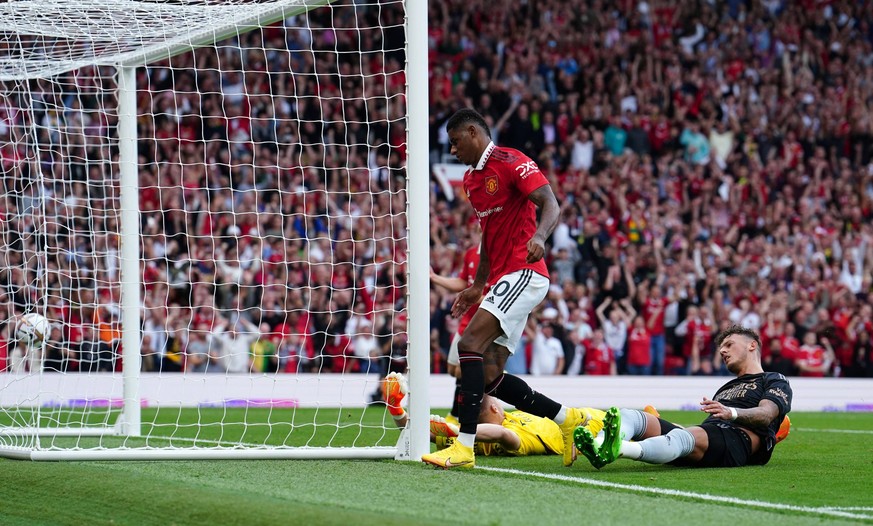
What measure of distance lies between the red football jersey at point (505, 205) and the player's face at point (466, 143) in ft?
0.20

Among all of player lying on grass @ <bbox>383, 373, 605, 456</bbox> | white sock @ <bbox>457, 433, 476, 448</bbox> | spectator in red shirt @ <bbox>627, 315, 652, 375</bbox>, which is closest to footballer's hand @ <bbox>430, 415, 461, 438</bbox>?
player lying on grass @ <bbox>383, 373, 605, 456</bbox>

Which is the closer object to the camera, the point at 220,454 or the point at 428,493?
the point at 428,493

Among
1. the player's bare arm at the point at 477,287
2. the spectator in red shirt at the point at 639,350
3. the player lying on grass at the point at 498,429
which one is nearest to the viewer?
the player's bare arm at the point at 477,287

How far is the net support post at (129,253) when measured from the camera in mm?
9633

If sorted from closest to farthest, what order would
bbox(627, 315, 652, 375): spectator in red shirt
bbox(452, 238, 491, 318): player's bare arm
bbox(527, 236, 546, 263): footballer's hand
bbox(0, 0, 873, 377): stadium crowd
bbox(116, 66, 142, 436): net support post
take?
bbox(527, 236, 546, 263): footballer's hand, bbox(452, 238, 491, 318): player's bare arm, bbox(116, 66, 142, 436): net support post, bbox(0, 0, 873, 377): stadium crowd, bbox(627, 315, 652, 375): spectator in red shirt

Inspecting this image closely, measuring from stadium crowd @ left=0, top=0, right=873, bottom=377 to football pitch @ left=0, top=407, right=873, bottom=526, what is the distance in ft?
28.1

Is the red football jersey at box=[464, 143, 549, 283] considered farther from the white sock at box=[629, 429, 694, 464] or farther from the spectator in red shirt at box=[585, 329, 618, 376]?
the spectator in red shirt at box=[585, 329, 618, 376]

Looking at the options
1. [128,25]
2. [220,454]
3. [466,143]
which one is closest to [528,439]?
[220,454]

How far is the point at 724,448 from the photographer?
23.4ft

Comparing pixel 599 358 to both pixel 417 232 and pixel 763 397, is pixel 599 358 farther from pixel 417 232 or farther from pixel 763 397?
pixel 417 232

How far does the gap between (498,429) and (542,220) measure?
5.98ft

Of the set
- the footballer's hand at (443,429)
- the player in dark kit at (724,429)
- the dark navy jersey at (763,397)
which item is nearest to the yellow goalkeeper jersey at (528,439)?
the footballer's hand at (443,429)

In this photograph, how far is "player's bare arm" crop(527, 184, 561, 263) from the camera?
6582mm

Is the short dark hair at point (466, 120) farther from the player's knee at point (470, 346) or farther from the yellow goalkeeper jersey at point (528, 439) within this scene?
the yellow goalkeeper jersey at point (528, 439)
